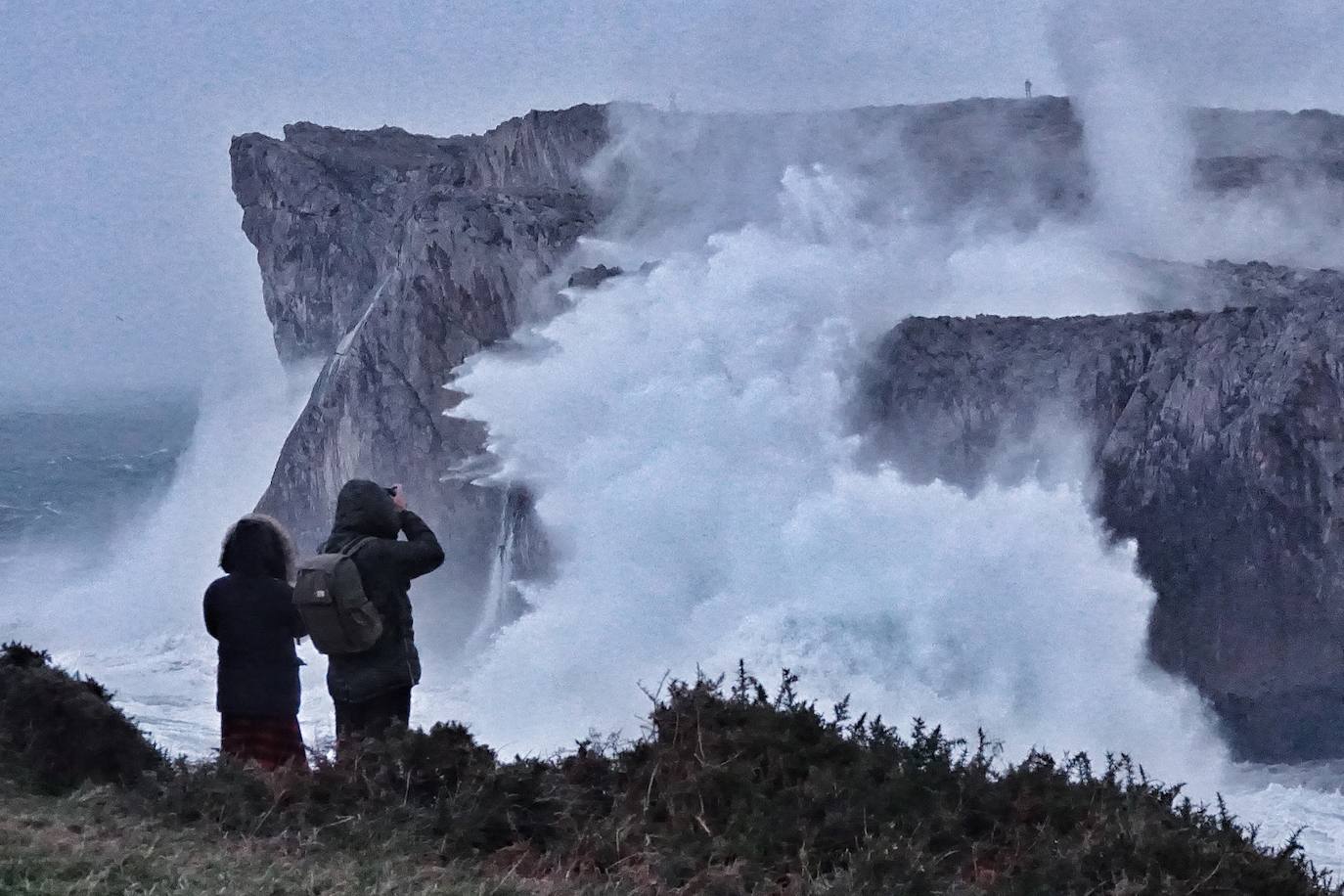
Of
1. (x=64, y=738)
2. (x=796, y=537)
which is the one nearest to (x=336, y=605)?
(x=64, y=738)

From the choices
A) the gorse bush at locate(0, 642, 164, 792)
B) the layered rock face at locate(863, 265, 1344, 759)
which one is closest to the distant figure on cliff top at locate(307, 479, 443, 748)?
the gorse bush at locate(0, 642, 164, 792)

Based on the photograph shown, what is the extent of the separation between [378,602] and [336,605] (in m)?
0.23

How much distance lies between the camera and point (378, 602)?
615 cm

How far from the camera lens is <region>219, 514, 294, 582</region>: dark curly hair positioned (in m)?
6.34

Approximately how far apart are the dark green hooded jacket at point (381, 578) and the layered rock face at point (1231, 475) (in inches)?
602

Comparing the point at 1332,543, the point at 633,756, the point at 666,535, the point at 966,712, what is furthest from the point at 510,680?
the point at 633,756

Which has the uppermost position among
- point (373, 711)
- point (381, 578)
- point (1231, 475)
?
point (1231, 475)

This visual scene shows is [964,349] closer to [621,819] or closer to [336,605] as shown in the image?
[336,605]

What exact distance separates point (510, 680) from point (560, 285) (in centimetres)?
806

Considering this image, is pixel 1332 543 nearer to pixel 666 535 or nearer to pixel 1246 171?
pixel 666 535

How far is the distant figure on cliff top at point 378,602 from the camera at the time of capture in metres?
6.14

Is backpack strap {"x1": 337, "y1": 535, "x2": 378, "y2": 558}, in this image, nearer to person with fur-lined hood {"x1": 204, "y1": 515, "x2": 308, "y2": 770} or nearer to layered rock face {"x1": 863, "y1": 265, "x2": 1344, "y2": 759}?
person with fur-lined hood {"x1": 204, "y1": 515, "x2": 308, "y2": 770}

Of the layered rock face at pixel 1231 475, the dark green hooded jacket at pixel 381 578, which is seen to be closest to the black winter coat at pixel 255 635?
the dark green hooded jacket at pixel 381 578

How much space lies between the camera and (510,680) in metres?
20.5
